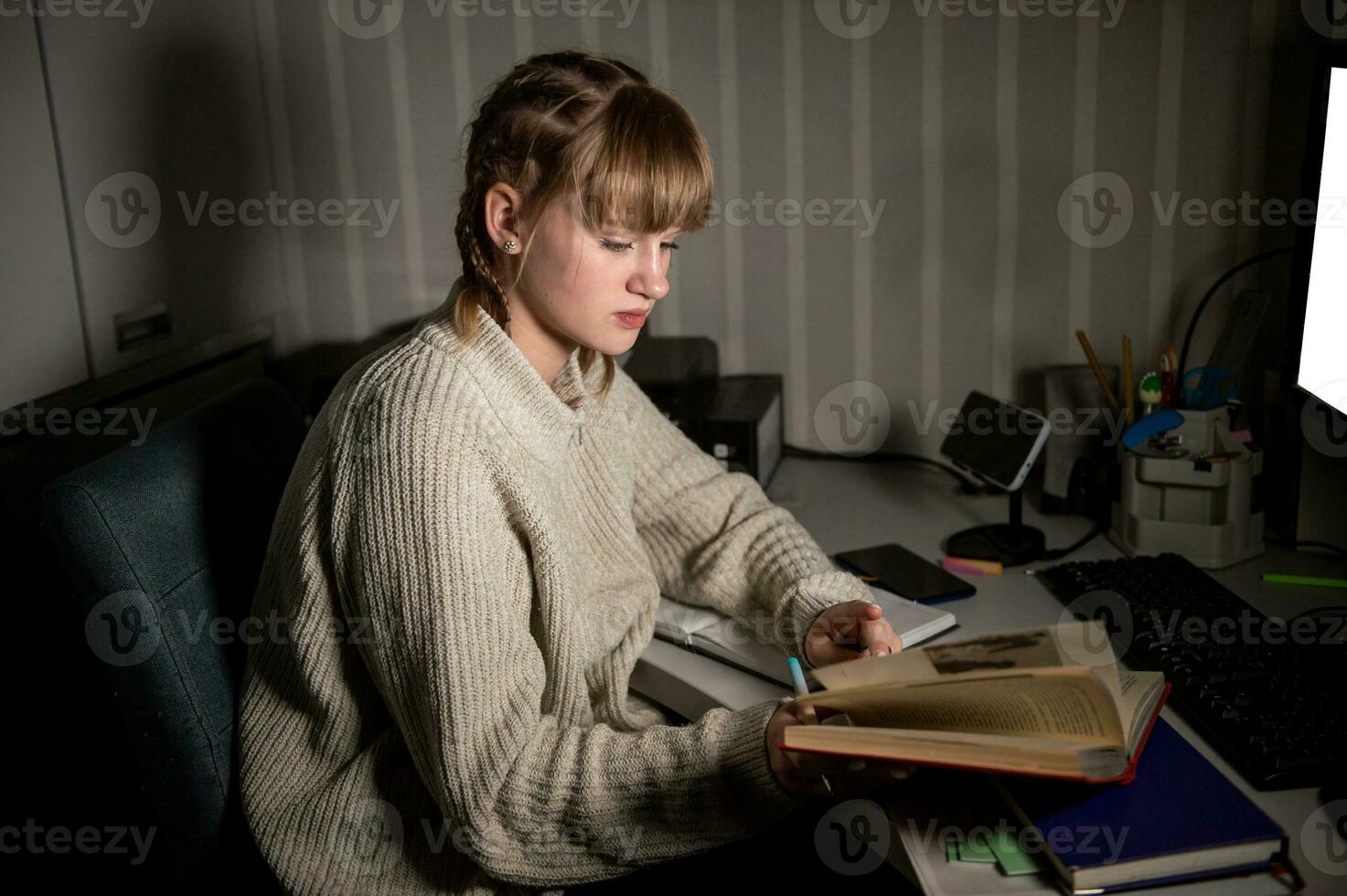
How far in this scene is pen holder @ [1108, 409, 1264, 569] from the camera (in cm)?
130

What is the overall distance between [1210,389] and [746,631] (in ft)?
2.18

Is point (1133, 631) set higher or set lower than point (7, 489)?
lower

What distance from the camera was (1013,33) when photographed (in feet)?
5.25

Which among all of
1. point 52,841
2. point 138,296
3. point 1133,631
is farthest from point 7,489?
point 1133,631

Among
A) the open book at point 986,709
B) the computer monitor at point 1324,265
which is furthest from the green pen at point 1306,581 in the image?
the open book at point 986,709

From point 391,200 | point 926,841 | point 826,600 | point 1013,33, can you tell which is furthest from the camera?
point 391,200

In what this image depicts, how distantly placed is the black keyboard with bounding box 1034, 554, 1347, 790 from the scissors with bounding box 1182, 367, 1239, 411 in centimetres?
24

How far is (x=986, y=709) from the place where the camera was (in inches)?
29.0

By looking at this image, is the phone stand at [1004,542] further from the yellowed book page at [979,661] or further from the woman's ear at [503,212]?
the woman's ear at [503,212]

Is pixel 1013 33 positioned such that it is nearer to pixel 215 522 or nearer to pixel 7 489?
pixel 215 522

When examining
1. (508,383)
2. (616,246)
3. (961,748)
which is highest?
(616,246)

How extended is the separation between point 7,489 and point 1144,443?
51.9 inches

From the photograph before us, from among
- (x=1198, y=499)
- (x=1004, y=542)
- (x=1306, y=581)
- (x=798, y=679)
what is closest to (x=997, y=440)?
(x=1004, y=542)

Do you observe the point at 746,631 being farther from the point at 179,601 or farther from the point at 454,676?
the point at 179,601
